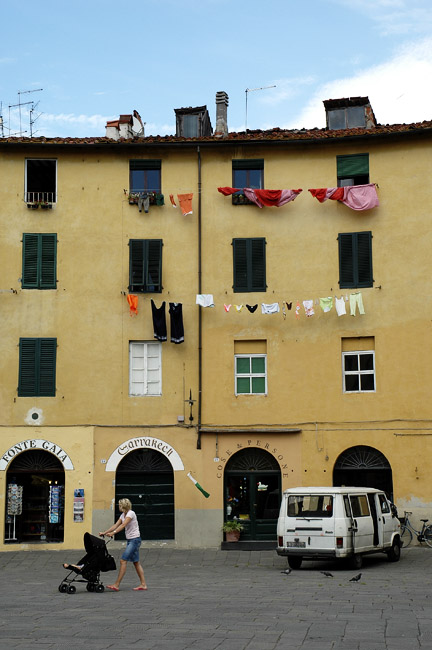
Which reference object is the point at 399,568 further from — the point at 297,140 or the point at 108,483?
the point at 297,140

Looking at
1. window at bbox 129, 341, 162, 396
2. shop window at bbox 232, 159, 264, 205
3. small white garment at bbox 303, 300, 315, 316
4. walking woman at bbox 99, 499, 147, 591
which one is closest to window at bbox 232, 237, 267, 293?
small white garment at bbox 303, 300, 315, 316

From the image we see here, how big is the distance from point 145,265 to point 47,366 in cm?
459

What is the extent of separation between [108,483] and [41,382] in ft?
12.8

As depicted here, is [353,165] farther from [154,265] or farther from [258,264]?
[154,265]

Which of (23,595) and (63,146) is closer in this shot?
(23,595)

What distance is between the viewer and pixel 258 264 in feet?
95.6

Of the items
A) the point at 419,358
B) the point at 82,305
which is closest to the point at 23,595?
the point at 82,305

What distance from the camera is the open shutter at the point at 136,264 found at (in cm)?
2916

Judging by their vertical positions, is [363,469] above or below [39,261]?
below

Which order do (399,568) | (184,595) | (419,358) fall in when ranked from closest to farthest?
(184,595) → (399,568) → (419,358)

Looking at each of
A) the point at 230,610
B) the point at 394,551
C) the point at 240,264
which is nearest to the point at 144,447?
the point at 240,264

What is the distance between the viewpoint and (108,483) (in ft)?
92.7

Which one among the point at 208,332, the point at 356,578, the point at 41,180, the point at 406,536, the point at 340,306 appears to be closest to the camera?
the point at 356,578

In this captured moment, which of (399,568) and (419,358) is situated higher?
(419,358)
